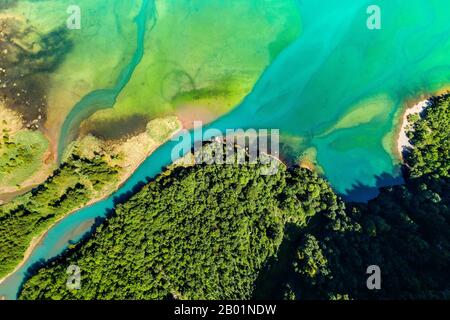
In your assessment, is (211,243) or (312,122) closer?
(211,243)

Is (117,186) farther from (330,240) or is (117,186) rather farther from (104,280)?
(330,240)

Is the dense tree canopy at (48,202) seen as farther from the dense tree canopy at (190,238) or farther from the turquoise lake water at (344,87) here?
the dense tree canopy at (190,238)

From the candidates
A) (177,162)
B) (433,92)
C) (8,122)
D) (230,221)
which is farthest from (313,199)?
(8,122)

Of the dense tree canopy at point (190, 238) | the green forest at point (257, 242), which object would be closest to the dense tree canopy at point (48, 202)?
the green forest at point (257, 242)

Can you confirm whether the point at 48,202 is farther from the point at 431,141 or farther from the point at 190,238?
the point at 431,141

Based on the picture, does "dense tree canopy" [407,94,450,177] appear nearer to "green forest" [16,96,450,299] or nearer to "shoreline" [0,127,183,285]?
"green forest" [16,96,450,299]

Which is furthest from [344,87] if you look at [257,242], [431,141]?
[257,242]
